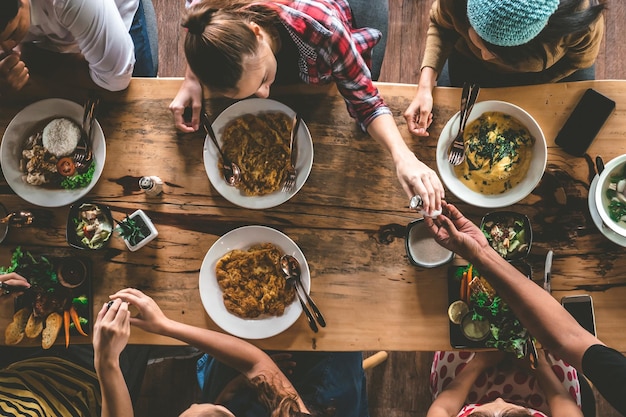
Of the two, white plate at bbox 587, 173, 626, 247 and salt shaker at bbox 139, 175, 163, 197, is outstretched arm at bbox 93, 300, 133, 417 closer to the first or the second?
salt shaker at bbox 139, 175, 163, 197

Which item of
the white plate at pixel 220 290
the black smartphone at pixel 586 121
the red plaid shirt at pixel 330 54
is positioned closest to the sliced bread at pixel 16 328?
the white plate at pixel 220 290

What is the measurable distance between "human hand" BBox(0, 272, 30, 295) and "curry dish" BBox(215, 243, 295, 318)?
669 mm

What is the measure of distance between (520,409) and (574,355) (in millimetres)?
253

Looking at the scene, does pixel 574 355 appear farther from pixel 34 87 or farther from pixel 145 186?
pixel 34 87

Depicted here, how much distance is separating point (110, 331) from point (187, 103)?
2.75 ft

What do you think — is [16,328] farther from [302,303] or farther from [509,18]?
[509,18]

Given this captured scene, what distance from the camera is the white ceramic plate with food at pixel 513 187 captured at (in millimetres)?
1743

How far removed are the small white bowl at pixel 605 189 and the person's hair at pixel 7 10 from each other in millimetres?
1971

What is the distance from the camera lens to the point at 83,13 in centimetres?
175

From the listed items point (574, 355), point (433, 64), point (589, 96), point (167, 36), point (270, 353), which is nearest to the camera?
point (574, 355)

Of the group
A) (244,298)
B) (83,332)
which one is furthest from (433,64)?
(83,332)

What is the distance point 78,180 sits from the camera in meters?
1.82

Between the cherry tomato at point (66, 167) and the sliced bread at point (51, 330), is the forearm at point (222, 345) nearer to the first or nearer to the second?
the sliced bread at point (51, 330)

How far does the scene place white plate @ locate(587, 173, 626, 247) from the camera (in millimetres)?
1744
